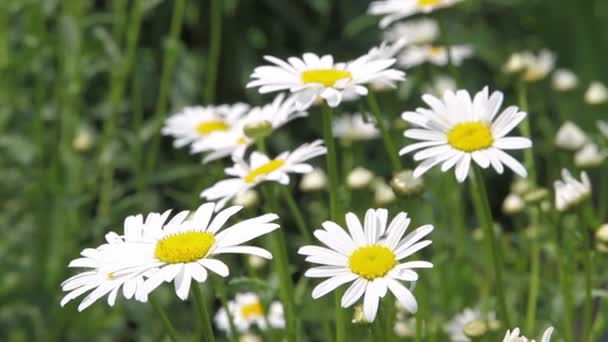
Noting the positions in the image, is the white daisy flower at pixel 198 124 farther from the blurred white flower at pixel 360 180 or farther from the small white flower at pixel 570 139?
the small white flower at pixel 570 139

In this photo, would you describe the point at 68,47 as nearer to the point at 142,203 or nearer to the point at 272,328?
the point at 142,203

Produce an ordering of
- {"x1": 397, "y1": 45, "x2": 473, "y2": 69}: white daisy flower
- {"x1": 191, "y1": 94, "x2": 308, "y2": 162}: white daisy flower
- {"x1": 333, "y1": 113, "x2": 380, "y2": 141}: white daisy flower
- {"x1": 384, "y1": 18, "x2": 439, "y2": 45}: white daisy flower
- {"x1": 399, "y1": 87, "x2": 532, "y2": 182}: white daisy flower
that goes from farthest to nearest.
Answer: {"x1": 384, "y1": 18, "x2": 439, "y2": 45}: white daisy flower, {"x1": 397, "y1": 45, "x2": 473, "y2": 69}: white daisy flower, {"x1": 333, "y1": 113, "x2": 380, "y2": 141}: white daisy flower, {"x1": 191, "y1": 94, "x2": 308, "y2": 162}: white daisy flower, {"x1": 399, "y1": 87, "x2": 532, "y2": 182}: white daisy flower

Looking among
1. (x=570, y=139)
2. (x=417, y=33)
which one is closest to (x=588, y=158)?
(x=570, y=139)

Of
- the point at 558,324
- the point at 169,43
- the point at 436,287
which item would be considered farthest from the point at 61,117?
the point at 558,324

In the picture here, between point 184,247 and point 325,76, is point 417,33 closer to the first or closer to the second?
point 325,76

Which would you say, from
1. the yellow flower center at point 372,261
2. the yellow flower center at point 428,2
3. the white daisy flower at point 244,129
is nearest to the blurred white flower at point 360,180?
the white daisy flower at point 244,129

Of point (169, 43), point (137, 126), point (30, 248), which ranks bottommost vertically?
point (30, 248)

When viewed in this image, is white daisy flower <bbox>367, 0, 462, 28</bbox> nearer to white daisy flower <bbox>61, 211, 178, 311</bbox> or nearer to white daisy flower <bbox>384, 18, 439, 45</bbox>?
white daisy flower <bbox>384, 18, 439, 45</bbox>

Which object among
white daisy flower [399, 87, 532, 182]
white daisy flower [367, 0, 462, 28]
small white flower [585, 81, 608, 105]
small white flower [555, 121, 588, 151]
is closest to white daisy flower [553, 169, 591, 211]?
white daisy flower [399, 87, 532, 182]
